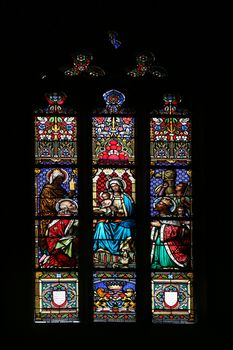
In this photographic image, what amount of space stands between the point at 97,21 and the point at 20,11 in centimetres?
73

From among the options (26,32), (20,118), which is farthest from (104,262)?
(26,32)

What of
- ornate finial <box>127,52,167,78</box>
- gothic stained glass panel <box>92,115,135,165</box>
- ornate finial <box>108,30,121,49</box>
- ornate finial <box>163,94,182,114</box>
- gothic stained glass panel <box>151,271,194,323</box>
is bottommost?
gothic stained glass panel <box>151,271,194,323</box>

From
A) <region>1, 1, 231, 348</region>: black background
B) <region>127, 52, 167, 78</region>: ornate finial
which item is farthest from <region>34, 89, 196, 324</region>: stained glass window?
<region>127, 52, 167, 78</region>: ornate finial

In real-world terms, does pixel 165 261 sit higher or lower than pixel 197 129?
lower

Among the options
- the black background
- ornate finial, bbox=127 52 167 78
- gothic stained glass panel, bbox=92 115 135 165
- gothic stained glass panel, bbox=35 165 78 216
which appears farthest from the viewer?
ornate finial, bbox=127 52 167 78

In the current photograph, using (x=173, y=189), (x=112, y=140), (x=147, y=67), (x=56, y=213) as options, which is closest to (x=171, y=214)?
(x=173, y=189)

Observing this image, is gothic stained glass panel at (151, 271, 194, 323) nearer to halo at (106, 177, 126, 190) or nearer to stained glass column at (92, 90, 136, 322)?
stained glass column at (92, 90, 136, 322)

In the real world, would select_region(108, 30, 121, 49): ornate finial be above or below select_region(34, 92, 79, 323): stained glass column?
above

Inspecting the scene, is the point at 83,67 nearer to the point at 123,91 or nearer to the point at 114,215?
the point at 123,91

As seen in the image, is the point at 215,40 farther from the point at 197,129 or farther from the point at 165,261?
the point at 165,261

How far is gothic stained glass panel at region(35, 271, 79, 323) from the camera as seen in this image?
27.6 ft

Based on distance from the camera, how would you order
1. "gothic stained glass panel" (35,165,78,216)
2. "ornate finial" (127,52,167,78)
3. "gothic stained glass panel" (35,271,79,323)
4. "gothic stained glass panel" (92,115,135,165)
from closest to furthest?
1. "gothic stained glass panel" (35,271,79,323)
2. "gothic stained glass panel" (35,165,78,216)
3. "gothic stained glass panel" (92,115,135,165)
4. "ornate finial" (127,52,167,78)

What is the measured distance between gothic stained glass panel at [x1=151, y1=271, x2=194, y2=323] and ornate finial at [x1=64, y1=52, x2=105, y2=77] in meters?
1.94

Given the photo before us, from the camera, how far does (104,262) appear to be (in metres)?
8.54
